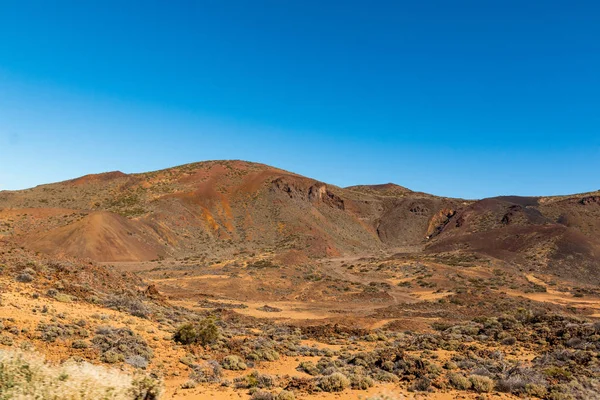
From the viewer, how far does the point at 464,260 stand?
66.8m

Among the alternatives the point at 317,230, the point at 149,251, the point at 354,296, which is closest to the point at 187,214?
the point at 149,251

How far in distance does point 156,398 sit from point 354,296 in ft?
119

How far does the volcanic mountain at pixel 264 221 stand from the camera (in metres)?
64.1

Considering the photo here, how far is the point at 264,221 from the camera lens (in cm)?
9319

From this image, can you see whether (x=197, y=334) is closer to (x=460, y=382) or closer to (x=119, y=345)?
(x=119, y=345)

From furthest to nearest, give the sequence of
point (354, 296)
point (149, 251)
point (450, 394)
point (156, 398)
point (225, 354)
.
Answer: point (149, 251) → point (354, 296) → point (225, 354) → point (450, 394) → point (156, 398)

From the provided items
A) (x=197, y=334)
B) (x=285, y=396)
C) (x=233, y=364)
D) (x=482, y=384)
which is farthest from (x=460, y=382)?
(x=197, y=334)

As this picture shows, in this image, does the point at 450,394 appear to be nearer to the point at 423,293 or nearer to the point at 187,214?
the point at 423,293

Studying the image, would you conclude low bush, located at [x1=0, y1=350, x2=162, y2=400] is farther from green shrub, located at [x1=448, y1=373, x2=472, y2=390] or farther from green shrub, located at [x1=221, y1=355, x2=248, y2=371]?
green shrub, located at [x1=448, y1=373, x2=472, y2=390]

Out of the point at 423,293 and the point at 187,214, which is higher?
the point at 187,214

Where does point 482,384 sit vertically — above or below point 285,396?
below

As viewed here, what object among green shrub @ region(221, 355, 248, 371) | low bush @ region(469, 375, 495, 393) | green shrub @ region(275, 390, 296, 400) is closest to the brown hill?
low bush @ region(469, 375, 495, 393)

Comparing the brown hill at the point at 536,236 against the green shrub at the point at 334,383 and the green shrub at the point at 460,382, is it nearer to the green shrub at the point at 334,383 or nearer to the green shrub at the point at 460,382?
the green shrub at the point at 460,382

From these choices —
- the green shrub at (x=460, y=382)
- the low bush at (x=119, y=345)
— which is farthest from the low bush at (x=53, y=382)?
the green shrub at (x=460, y=382)
